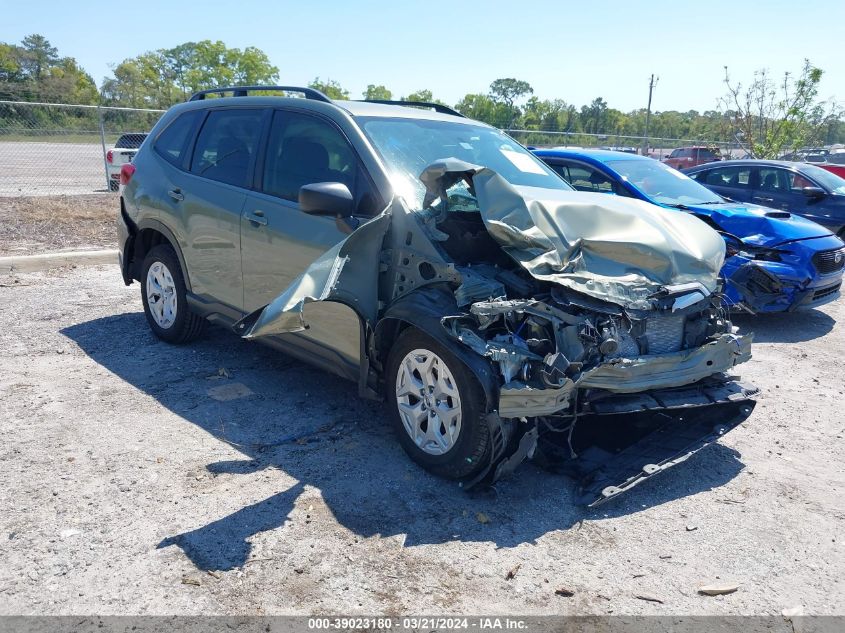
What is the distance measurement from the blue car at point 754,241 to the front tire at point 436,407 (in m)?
4.25

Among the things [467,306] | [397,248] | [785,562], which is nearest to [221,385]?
[397,248]

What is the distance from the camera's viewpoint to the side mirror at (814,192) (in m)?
10.2

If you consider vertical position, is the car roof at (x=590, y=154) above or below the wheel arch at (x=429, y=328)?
above

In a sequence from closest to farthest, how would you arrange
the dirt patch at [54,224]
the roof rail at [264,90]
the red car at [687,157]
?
the roof rail at [264,90] < the dirt patch at [54,224] < the red car at [687,157]

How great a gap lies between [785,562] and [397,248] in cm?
245

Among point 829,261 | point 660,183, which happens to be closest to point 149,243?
point 660,183

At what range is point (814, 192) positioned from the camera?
10.2m

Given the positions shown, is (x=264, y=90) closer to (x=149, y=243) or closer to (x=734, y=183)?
(x=149, y=243)

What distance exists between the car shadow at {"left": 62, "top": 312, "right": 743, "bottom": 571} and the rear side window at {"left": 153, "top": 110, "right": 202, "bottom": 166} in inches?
63.8

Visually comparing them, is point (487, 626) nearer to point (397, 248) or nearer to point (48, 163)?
point (397, 248)

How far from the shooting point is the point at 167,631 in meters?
2.67

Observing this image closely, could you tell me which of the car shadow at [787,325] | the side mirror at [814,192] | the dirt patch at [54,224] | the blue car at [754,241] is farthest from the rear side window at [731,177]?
the dirt patch at [54,224]

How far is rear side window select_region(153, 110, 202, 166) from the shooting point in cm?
570

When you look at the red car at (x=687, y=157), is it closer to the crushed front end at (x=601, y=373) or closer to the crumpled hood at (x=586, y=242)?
the crumpled hood at (x=586, y=242)
